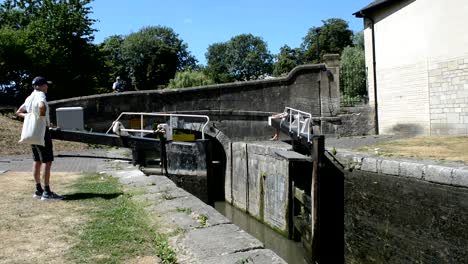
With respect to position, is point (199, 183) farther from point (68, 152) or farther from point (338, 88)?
point (338, 88)

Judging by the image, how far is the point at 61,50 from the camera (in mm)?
21875

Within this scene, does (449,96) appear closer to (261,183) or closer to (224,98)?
(261,183)

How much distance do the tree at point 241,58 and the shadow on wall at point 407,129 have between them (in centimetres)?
5484

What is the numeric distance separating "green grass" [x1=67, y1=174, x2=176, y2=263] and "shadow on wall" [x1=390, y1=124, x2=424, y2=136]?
11.5 m

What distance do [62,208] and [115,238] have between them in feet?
5.23

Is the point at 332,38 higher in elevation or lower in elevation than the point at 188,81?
higher

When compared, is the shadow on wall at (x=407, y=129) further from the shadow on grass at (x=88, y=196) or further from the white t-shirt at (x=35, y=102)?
the white t-shirt at (x=35, y=102)

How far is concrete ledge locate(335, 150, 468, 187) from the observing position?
626 centimetres

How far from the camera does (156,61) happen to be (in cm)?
5722

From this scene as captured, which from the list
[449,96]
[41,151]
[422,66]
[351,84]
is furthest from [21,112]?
[351,84]

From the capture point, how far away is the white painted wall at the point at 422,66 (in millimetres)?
13297

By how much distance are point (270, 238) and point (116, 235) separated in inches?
302

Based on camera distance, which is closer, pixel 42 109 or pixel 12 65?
pixel 42 109

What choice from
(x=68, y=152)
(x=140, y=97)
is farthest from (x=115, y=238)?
(x=140, y=97)
